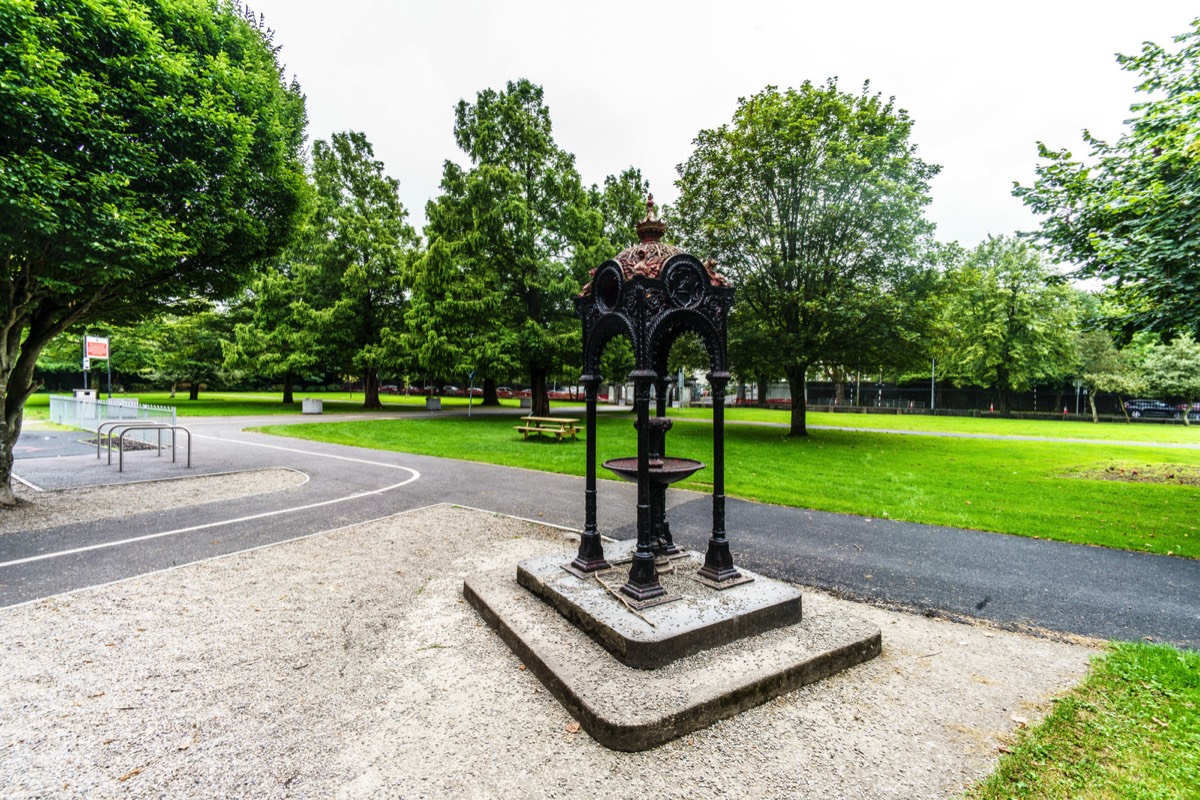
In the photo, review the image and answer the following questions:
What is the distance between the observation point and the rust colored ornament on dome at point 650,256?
4.12 m

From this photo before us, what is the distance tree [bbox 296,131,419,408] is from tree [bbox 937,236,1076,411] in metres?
33.5

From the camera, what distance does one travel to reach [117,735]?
9.16 ft

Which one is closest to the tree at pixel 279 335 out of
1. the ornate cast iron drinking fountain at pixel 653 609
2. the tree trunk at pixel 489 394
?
the tree trunk at pixel 489 394

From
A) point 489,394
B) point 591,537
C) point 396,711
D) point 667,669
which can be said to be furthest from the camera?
point 489,394

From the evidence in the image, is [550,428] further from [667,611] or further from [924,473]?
[667,611]

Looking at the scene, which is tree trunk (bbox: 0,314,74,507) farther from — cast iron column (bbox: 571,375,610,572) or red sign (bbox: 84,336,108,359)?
red sign (bbox: 84,336,108,359)

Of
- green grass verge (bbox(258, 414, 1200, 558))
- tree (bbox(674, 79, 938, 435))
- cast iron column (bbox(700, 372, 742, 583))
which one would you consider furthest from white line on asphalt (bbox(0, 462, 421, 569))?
tree (bbox(674, 79, 938, 435))

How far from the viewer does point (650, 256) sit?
13.9ft

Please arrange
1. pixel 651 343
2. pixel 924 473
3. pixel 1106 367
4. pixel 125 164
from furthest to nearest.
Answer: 1. pixel 1106 367
2. pixel 924 473
3. pixel 125 164
4. pixel 651 343

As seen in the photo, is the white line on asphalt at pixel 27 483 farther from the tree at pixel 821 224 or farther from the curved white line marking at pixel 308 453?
the tree at pixel 821 224

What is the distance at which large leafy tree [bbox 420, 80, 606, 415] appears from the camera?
66.6ft

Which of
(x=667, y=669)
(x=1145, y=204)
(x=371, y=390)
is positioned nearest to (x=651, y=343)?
(x=667, y=669)

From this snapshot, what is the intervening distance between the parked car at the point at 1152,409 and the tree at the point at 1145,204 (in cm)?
3434

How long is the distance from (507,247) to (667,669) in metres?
20.6
